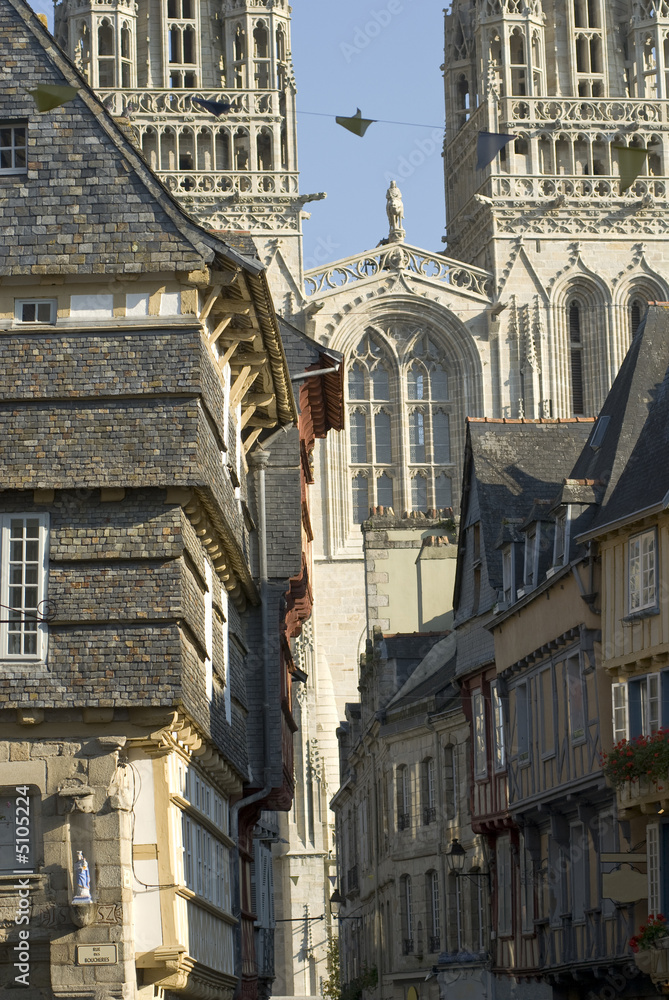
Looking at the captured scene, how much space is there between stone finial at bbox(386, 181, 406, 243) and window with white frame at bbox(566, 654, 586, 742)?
4500 centimetres

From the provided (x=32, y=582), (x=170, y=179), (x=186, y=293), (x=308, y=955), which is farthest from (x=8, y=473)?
(x=170, y=179)

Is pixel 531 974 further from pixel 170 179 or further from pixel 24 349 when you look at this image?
pixel 170 179

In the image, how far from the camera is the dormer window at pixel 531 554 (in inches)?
1009

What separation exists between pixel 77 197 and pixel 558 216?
5037cm

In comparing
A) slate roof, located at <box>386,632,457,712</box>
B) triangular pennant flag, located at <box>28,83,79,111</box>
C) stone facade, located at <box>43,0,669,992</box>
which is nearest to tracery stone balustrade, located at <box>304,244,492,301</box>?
stone facade, located at <box>43,0,669,992</box>

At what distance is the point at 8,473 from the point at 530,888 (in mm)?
11527

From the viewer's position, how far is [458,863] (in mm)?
30500

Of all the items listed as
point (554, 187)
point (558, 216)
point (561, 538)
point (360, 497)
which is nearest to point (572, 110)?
point (554, 187)

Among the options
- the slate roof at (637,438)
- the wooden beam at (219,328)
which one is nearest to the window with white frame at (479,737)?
the slate roof at (637,438)

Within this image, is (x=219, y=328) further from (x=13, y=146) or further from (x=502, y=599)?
(x=502, y=599)

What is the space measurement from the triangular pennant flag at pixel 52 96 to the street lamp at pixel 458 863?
14.3m

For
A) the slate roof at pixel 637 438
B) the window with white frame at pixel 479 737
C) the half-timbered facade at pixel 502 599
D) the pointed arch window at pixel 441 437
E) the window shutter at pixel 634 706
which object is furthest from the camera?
the pointed arch window at pixel 441 437

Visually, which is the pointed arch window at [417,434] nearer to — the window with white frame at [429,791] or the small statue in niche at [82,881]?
the window with white frame at [429,791]

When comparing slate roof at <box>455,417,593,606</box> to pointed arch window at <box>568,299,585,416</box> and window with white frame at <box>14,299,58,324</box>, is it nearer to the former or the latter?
window with white frame at <box>14,299,58,324</box>
